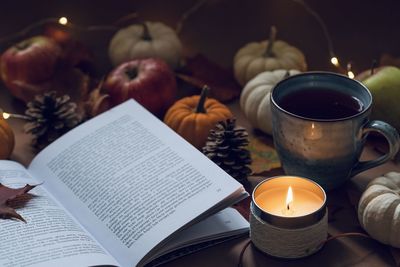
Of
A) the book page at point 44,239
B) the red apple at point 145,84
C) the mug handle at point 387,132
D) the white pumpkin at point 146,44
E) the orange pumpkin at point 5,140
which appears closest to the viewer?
the book page at point 44,239

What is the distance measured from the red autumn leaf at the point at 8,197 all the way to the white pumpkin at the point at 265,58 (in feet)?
1.50

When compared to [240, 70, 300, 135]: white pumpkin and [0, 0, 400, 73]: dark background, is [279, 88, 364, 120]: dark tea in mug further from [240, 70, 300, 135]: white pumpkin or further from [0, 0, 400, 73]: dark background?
[0, 0, 400, 73]: dark background

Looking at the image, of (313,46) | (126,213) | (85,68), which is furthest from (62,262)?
(313,46)

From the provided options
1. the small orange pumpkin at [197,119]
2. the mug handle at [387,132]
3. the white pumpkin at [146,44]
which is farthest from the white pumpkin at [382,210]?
the white pumpkin at [146,44]

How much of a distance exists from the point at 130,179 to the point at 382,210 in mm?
319

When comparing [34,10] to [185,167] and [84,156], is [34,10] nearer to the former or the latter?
[84,156]

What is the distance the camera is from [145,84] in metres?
1.15

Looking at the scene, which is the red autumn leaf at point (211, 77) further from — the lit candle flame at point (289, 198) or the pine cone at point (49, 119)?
the lit candle flame at point (289, 198)

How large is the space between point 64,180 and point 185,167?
0.17 m

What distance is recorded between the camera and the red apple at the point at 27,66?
3.94 feet

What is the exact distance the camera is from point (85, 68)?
4.25 feet

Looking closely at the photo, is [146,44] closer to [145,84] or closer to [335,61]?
[145,84]

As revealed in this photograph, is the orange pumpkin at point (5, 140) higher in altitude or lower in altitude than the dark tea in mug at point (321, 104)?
lower

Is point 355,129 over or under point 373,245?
over
